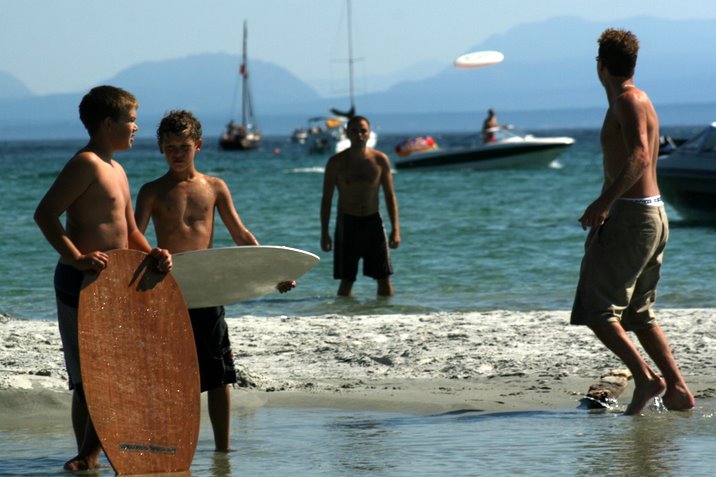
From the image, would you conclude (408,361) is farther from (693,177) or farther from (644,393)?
(693,177)

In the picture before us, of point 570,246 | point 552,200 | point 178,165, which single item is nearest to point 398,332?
point 178,165

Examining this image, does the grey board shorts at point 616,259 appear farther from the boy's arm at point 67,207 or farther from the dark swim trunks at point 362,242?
the dark swim trunks at point 362,242

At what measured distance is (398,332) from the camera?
7922 millimetres

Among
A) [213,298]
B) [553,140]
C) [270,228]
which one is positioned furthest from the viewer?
[553,140]

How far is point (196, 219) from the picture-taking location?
4.91 metres

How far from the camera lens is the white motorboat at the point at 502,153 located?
1634 inches

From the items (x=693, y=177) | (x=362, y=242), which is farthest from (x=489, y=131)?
(x=362, y=242)

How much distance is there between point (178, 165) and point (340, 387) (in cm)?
191

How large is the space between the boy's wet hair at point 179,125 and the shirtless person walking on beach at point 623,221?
1.65 meters

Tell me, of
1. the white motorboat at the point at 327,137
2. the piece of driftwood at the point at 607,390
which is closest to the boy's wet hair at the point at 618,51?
the piece of driftwood at the point at 607,390

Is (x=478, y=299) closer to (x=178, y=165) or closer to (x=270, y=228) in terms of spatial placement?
(x=178, y=165)

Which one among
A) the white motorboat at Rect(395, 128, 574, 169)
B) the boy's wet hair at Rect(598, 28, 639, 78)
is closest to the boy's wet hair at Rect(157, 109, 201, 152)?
the boy's wet hair at Rect(598, 28, 639, 78)

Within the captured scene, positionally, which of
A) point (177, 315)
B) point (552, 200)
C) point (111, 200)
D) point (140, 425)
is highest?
point (111, 200)

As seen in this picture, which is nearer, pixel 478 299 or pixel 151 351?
pixel 151 351
